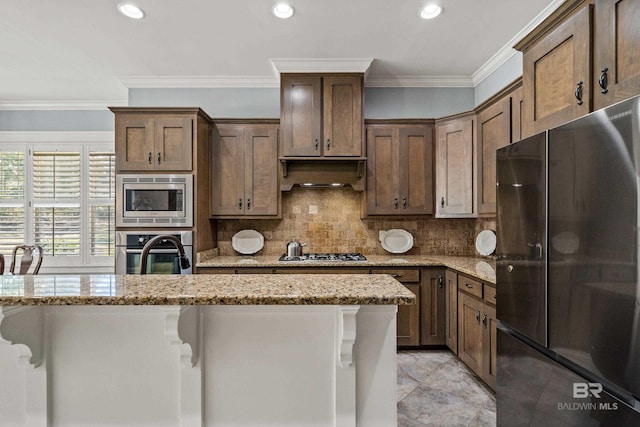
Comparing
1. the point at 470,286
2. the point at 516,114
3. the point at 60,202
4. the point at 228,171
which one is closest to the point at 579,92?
the point at 516,114

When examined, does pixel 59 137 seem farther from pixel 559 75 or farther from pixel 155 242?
pixel 559 75

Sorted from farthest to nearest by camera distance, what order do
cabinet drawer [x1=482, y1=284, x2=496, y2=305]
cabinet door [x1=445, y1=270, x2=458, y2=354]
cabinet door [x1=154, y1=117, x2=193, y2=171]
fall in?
cabinet door [x1=154, y1=117, x2=193, y2=171] → cabinet door [x1=445, y1=270, x2=458, y2=354] → cabinet drawer [x1=482, y1=284, x2=496, y2=305]

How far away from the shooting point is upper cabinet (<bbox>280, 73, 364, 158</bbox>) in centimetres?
336

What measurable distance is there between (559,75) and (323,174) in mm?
2240

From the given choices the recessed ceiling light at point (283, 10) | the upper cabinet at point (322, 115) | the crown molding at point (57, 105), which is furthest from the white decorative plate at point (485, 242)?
the crown molding at point (57, 105)

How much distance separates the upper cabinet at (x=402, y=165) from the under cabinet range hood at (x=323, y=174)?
148 mm

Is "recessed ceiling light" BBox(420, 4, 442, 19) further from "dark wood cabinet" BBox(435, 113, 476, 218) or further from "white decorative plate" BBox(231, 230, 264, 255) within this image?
"white decorative plate" BBox(231, 230, 264, 255)

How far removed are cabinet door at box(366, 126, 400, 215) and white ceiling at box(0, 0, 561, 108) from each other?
67cm

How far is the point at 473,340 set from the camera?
2.73m

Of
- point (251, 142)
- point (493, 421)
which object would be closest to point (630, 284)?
point (493, 421)

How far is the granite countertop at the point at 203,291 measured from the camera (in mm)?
1086

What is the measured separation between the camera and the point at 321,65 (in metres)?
3.33

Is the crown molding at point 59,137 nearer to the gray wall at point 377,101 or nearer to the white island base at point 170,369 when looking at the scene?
the gray wall at point 377,101

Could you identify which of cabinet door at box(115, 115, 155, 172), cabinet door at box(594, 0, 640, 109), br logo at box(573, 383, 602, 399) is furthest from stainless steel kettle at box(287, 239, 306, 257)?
cabinet door at box(594, 0, 640, 109)
